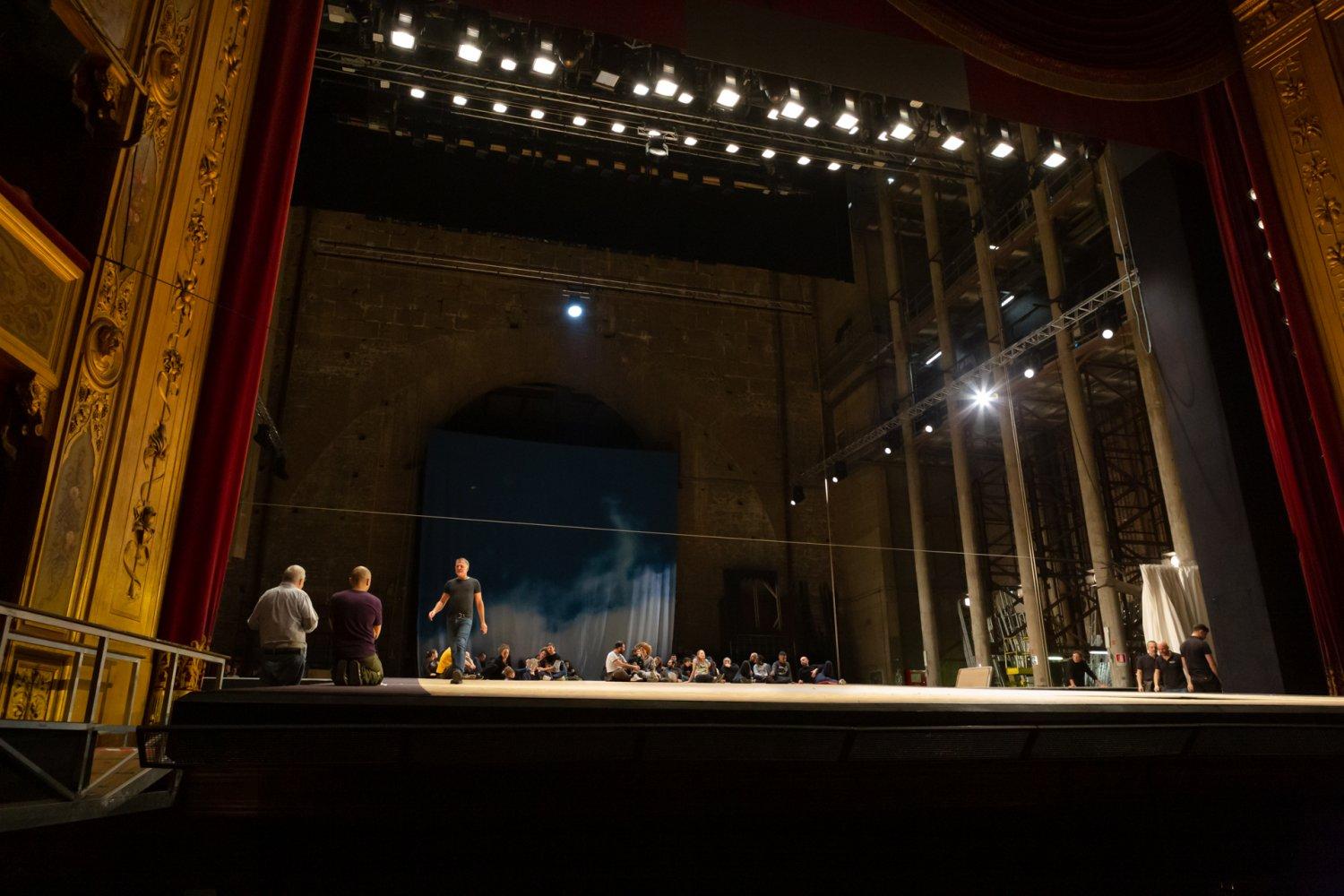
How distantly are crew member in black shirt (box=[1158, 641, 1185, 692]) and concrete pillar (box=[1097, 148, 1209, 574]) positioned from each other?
8.83 feet

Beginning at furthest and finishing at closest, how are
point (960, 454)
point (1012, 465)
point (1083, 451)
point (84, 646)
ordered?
point (960, 454) < point (1012, 465) < point (1083, 451) < point (84, 646)

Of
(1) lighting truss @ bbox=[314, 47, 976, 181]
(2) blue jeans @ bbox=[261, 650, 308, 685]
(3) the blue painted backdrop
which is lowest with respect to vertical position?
(2) blue jeans @ bbox=[261, 650, 308, 685]

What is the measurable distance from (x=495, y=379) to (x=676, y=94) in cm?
850

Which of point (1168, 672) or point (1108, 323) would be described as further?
point (1108, 323)

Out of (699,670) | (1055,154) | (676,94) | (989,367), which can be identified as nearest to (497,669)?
(699,670)

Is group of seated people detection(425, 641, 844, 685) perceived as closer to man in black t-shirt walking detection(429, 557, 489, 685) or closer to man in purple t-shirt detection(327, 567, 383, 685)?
man in black t-shirt walking detection(429, 557, 489, 685)

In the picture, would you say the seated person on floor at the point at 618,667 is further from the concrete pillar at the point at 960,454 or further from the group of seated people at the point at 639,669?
the concrete pillar at the point at 960,454

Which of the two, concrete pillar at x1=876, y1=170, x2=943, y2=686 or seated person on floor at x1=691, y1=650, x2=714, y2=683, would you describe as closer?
seated person on floor at x1=691, y1=650, x2=714, y2=683

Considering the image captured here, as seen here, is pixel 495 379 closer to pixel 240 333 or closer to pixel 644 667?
pixel 644 667

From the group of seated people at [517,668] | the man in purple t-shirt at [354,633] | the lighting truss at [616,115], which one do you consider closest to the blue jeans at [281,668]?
the man in purple t-shirt at [354,633]

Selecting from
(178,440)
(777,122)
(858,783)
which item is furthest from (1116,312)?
(178,440)

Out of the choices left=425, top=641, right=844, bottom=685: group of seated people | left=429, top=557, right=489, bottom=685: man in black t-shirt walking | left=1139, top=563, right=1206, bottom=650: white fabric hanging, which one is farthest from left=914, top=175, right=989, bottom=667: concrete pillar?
left=429, top=557, right=489, bottom=685: man in black t-shirt walking

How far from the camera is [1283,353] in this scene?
6.70 m

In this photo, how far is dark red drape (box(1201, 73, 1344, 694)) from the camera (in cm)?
606
